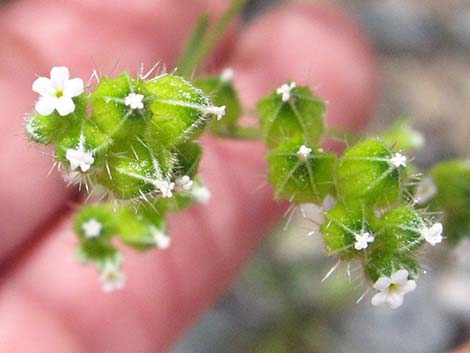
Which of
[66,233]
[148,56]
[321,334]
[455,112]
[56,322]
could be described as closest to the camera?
[56,322]

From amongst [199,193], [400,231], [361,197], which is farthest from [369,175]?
[199,193]

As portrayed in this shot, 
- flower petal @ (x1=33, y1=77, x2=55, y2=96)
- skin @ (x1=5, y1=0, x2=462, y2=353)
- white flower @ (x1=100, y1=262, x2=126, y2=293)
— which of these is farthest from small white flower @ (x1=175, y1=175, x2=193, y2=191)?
skin @ (x1=5, y1=0, x2=462, y2=353)

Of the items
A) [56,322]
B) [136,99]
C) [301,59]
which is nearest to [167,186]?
[136,99]

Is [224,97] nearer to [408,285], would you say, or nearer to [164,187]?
[164,187]

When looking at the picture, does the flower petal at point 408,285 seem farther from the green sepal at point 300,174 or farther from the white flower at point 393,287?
the green sepal at point 300,174

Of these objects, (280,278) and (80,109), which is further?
(280,278)

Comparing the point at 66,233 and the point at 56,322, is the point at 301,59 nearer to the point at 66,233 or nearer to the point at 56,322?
the point at 66,233

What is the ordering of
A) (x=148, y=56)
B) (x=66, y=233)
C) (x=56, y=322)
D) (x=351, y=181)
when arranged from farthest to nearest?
(x=148, y=56), (x=66, y=233), (x=56, y=322), (x=351, y=181)

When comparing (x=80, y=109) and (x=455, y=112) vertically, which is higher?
(x=455, y=112)
